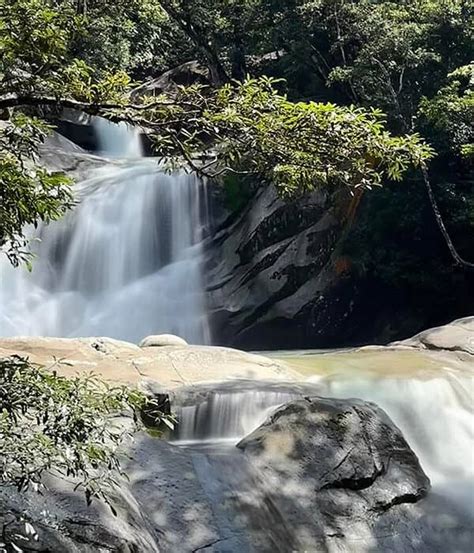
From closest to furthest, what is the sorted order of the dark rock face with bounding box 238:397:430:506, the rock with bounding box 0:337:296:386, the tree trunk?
the dark rock face with bounding box 238:397:430:506 < the rock with bounding box 0:337:296:386 < the tree trunk

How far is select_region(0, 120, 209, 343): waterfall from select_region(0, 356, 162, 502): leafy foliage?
45.3 ft

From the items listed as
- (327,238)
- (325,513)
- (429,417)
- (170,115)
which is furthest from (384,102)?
(170,115)

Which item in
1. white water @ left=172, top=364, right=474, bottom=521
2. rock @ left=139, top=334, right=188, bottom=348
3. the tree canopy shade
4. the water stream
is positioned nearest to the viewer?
the tree canopy shade

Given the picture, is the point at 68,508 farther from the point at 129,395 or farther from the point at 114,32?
the point at 114,32

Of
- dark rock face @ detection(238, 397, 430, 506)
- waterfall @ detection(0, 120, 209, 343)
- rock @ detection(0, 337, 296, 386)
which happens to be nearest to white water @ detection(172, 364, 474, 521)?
dark rock face @ detection(238, 397, 430, 506)

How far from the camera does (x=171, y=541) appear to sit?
15.0 ft

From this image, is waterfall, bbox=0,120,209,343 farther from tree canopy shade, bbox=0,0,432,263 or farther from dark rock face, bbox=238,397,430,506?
tree canopy shade, bbox=0,0,432,263

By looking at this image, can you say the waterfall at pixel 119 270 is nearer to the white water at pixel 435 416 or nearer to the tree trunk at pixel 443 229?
the tree trunk at pixel 443 229

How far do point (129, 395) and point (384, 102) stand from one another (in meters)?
16.7

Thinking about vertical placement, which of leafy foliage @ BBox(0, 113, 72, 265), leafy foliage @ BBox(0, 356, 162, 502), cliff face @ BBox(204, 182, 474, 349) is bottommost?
cliff face @ BBox(204, 182, 474, 349)

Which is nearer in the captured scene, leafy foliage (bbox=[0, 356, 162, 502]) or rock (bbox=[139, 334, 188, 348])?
leafy foliage (bbox=[0, 356, 162, 502])

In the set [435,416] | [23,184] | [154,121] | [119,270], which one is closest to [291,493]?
[435,416]

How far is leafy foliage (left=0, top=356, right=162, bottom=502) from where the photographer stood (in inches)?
92.5

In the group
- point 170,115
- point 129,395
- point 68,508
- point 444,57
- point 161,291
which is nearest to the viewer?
point 129,395
